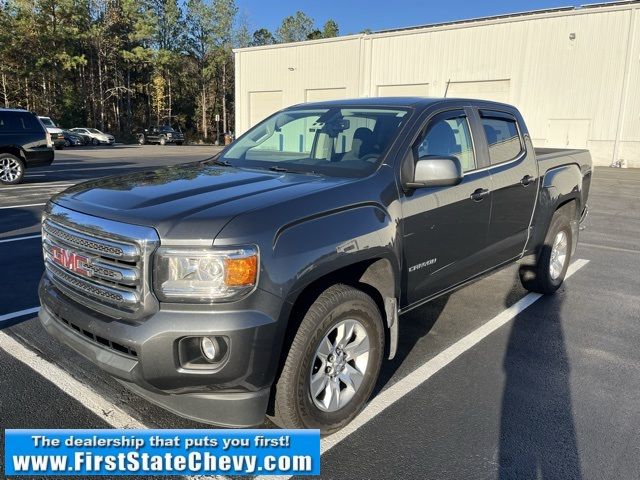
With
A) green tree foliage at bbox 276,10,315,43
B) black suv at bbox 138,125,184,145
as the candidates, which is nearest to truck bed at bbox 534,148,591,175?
black suv at bbox 138,125,184,145

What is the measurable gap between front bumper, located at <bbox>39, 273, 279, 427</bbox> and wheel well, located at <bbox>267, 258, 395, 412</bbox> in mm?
177

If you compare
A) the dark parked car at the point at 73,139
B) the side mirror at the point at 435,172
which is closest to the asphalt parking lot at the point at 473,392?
the side mirror at the point at 435,172

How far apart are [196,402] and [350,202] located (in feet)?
4.37

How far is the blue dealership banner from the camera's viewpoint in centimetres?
268

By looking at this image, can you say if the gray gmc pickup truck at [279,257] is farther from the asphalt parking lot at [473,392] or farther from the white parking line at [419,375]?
the asphalt parking lot at [473,392]

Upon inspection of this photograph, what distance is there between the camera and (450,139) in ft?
13.1

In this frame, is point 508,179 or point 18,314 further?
point 18,314

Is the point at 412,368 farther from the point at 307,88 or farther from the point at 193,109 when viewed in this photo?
the point at 193,109

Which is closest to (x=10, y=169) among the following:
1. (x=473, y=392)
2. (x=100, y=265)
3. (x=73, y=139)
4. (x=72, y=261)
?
(x=72, y=261)

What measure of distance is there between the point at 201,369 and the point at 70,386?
58.4 inches

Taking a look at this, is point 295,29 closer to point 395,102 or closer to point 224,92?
point 224,92

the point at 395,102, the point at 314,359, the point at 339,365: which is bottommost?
the point at 339,365

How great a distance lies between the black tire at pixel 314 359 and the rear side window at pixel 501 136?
206 centimetres

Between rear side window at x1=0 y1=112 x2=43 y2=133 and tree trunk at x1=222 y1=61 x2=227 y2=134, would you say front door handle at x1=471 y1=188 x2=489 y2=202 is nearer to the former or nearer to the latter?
rear side window at x1=0 y1=112 x2=43 y2=133
